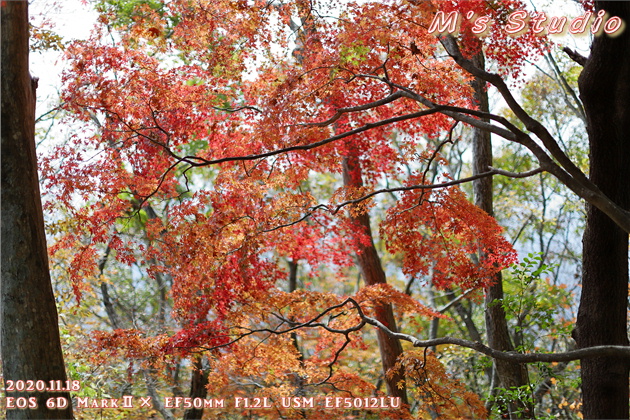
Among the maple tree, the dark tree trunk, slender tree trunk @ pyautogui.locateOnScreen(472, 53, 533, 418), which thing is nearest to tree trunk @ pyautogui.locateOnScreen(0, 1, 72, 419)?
the maple tree

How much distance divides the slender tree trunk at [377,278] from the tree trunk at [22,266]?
4400 mm

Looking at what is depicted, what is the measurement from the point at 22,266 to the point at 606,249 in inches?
184

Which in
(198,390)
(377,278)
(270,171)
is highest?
(270,171)

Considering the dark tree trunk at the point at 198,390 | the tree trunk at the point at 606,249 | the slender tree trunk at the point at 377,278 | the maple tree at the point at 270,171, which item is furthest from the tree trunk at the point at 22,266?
the slender tree trunk at the point at 377,278

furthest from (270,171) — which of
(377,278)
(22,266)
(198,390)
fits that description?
(198,390)

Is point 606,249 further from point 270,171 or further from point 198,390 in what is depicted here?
point 198,390

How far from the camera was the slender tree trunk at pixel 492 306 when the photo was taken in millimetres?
7637

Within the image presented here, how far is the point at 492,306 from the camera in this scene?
7.74 metres

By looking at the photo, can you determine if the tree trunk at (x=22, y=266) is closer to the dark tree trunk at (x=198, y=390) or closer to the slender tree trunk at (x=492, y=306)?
the dark tree trunk at (x=198, y=390)

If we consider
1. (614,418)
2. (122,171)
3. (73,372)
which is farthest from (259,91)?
(614,418)

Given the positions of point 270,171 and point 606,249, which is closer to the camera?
point 606,249

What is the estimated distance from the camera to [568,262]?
1530 centimetres

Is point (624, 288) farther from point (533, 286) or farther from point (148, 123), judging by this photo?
point (533, 286)

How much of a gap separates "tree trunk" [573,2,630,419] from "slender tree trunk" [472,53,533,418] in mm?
2792
